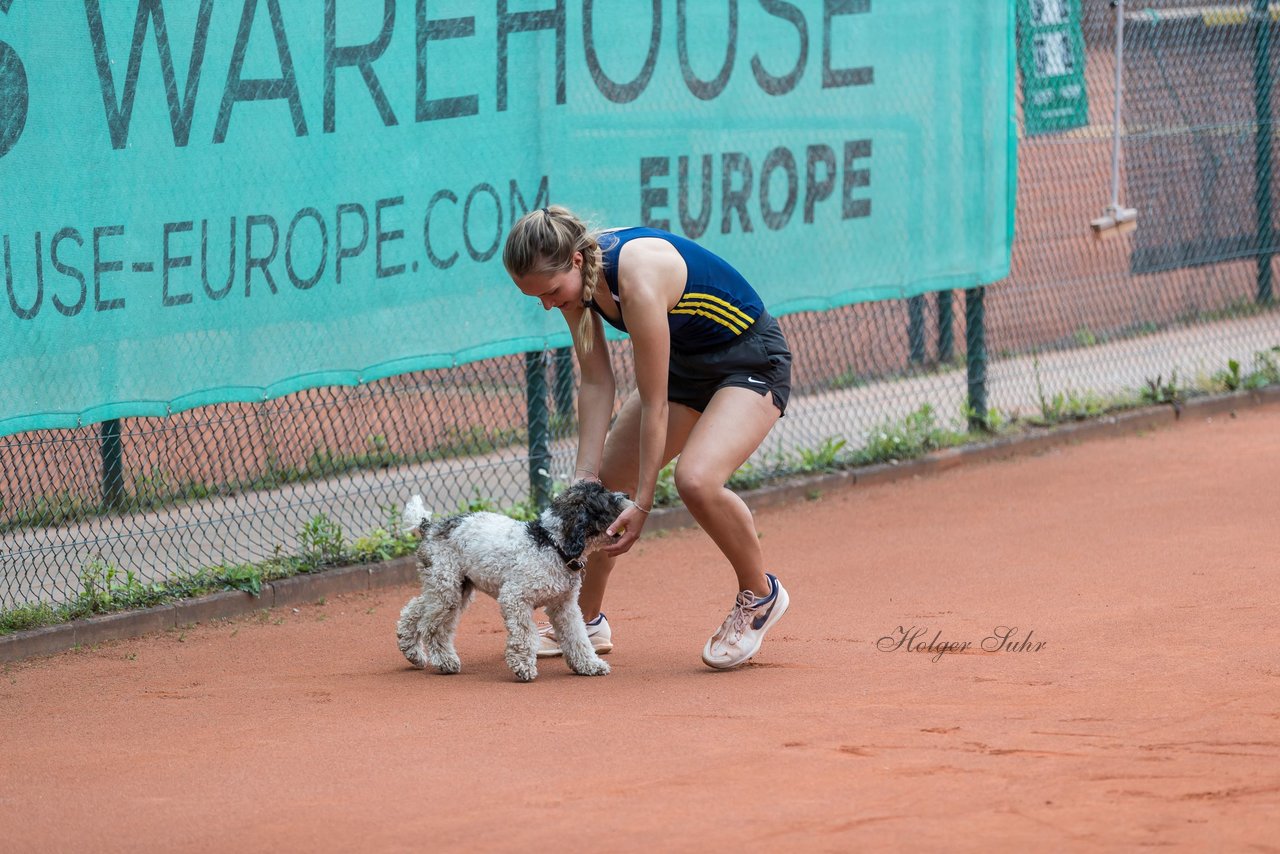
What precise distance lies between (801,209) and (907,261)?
2.88 ft

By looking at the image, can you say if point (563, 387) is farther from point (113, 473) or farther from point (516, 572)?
point (516, 572)

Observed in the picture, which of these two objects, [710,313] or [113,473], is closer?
[710,313]

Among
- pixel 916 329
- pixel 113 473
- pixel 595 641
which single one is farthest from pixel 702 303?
pixel 916 329

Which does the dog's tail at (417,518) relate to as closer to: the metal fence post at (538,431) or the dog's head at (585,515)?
the dog's head at (585,515)

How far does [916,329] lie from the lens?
10.7 metres

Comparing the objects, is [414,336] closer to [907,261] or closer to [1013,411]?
[907,261]

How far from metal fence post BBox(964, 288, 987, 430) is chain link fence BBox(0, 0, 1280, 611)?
14 millimetres

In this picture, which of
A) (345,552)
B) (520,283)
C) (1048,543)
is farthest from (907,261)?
(520,283)

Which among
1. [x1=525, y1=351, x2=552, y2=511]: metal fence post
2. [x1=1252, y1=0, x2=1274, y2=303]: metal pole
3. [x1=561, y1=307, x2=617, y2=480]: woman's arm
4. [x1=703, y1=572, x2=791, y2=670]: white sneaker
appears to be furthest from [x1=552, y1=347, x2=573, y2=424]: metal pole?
[x1=1252, y1=0, x2=1274, y2=303]: metal pole

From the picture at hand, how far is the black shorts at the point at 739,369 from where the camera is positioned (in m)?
5.36

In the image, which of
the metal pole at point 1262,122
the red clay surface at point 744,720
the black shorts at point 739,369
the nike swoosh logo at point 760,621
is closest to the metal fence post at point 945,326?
the red clay surface at point 744,720

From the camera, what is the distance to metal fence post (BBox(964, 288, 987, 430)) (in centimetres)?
948

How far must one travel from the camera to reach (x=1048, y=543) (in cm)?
722

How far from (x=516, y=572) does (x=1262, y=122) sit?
832 centimetres
